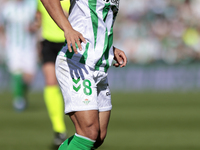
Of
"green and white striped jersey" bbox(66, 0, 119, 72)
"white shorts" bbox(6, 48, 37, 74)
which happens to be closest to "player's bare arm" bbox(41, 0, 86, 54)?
"green and white striped jersey" bbox(66, 0, 119, 72)

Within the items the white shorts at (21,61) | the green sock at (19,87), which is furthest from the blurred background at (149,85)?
the white shorts at (21,61)

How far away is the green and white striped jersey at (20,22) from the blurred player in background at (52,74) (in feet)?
14.1

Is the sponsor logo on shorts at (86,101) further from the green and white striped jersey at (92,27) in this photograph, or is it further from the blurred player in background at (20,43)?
the blurred player in background at (20,43)

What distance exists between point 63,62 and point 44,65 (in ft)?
8.80

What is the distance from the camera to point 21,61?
1127 centimetres

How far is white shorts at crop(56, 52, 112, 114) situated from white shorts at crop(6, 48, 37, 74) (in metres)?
7.52

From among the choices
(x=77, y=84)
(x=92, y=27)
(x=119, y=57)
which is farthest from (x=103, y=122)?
(x=92, y=27)

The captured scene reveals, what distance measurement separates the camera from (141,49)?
17484 millimetres

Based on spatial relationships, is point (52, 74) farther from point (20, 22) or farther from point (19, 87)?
point (20, 22)

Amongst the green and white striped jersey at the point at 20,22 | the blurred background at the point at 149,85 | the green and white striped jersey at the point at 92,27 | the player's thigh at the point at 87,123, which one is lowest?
the blurred background at the point at 149,85

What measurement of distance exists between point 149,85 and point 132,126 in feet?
26.9

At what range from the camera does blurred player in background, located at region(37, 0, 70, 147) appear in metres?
5.84

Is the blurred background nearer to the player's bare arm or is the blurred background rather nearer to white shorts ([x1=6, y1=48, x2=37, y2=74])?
white shorts ([x1=6, y1=48, x2=37, y2=74])

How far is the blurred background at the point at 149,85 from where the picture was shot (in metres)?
7.14
